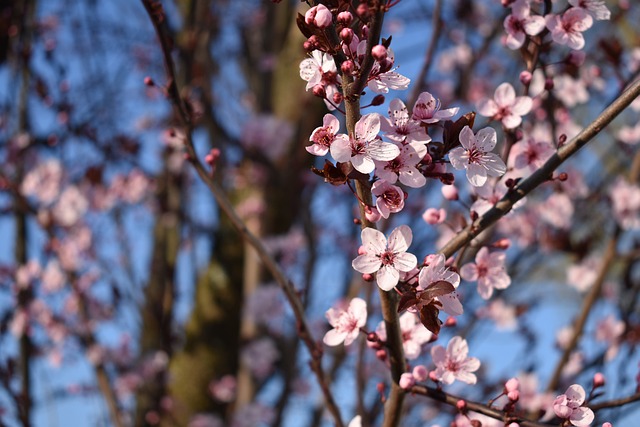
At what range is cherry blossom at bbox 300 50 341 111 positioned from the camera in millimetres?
1118

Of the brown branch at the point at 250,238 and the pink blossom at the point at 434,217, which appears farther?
the brown branch at the point at 250,238

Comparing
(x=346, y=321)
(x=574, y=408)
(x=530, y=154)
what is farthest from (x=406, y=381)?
(x=530, y=154)

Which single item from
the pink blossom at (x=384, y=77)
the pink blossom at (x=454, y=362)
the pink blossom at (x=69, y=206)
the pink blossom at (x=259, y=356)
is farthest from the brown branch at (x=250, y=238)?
the pink blossom at (x=69, y=206)

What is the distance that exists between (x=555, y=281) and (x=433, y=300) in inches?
274

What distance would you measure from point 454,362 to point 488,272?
10.4 inches

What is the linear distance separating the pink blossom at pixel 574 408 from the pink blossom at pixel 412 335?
12.7 inches

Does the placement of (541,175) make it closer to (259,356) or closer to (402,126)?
(402,126)

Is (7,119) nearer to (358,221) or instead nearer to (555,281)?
(358,221)

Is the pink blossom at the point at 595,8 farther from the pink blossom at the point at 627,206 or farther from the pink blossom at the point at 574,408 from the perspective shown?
the pink blossom at the point at 627,206

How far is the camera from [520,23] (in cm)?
150

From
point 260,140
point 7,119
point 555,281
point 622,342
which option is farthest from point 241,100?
point 622,342

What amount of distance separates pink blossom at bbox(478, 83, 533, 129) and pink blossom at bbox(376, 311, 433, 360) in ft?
1.73

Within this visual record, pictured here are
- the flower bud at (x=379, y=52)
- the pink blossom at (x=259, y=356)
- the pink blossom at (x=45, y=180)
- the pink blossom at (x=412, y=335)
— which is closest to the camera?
the flower bud at (x=379, y=52)

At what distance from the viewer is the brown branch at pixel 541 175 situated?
1.28m
